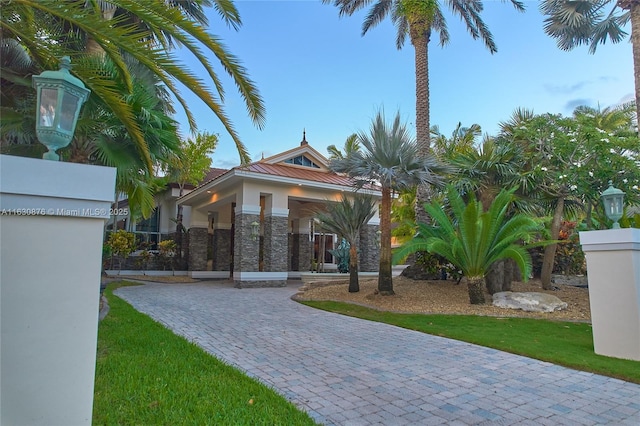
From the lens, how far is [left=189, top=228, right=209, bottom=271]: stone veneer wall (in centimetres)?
2128

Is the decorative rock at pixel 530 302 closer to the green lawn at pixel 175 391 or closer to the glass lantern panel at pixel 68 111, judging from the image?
the green lawn at pixel 175 391

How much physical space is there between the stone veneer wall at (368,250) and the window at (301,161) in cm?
433

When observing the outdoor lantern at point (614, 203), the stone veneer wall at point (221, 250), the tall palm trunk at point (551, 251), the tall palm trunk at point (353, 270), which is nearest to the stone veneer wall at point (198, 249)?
the stone veneer wall at point (221, 250)

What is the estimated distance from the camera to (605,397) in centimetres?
436

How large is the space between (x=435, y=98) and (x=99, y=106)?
40.8 feet

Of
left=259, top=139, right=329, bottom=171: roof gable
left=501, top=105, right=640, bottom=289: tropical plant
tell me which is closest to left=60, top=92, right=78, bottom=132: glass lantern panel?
left=501, top=105, right=640, bottom=289: tropical plant

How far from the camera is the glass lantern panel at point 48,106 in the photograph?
2818mm

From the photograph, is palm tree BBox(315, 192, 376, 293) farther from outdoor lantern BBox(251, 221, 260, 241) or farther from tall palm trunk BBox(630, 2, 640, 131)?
tall palm trunk BBox(630, 2, 640, 131)

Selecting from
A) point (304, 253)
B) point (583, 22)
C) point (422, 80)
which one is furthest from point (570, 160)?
point (304, 253)

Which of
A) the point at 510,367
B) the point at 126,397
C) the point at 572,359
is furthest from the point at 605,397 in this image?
the point at 126,397

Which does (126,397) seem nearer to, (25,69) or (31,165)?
(31,165)

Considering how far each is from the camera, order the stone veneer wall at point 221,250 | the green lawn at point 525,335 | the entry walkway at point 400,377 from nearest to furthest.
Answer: the entry walkway at point 400,377 → the green lawn at point 525,335 → the stone veneer wall at point 221,250

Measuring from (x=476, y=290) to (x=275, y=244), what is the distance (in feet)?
28.4

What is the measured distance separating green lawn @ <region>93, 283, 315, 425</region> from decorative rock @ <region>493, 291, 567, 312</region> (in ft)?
26.4
